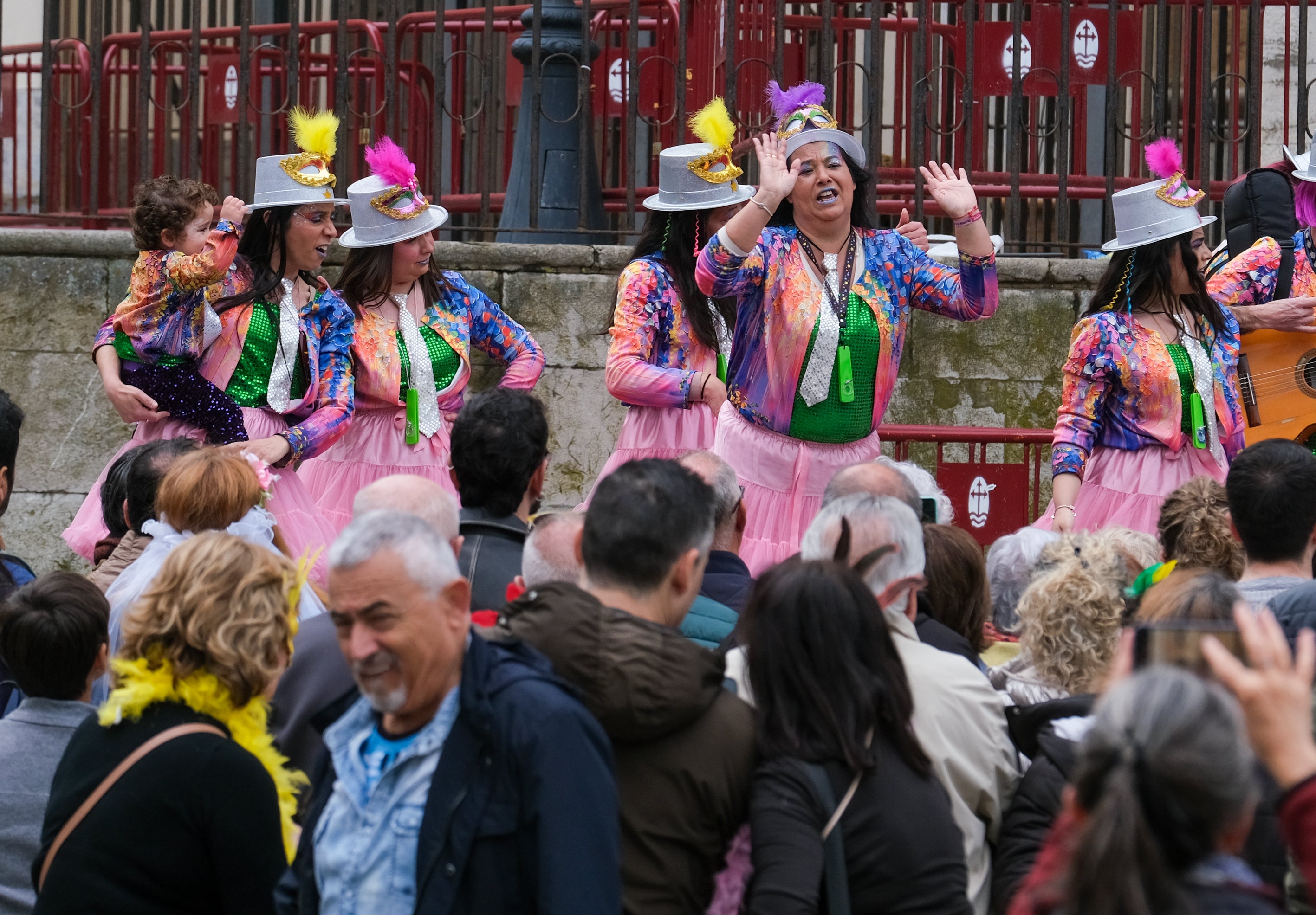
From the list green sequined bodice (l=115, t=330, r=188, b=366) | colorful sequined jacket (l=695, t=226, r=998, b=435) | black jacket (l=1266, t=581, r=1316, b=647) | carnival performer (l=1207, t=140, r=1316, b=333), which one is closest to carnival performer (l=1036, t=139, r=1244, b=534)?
carnival performer (l=1207, t=140, r=1316, b=333)

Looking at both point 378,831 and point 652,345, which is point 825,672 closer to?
point 378,831

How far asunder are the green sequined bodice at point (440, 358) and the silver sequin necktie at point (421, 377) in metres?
0.02

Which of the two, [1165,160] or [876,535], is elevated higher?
[1165,160]

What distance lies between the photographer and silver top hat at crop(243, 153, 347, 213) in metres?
6.11

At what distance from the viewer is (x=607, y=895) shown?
8.08ft

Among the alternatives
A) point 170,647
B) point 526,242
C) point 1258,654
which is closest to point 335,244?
point 526,242

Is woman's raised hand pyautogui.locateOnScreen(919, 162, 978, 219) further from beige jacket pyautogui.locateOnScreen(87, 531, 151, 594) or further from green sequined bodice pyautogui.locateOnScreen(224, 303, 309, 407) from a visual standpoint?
beige jacket pyautogui.locateOnScreen(87, 531, 151, 594)

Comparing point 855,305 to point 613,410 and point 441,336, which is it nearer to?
point 441,336

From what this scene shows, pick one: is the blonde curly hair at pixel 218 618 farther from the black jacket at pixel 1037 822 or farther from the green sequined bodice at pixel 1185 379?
the green sequined bodice at pixel 1185 379

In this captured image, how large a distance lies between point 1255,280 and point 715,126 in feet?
7.20

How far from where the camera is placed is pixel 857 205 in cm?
586

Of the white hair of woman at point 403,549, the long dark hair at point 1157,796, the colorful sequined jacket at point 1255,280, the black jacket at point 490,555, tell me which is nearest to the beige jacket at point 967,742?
the white hair of woman at point 403,549

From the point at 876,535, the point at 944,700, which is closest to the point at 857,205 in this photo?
the point at 876,535

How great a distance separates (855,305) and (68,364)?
3.85 meters
